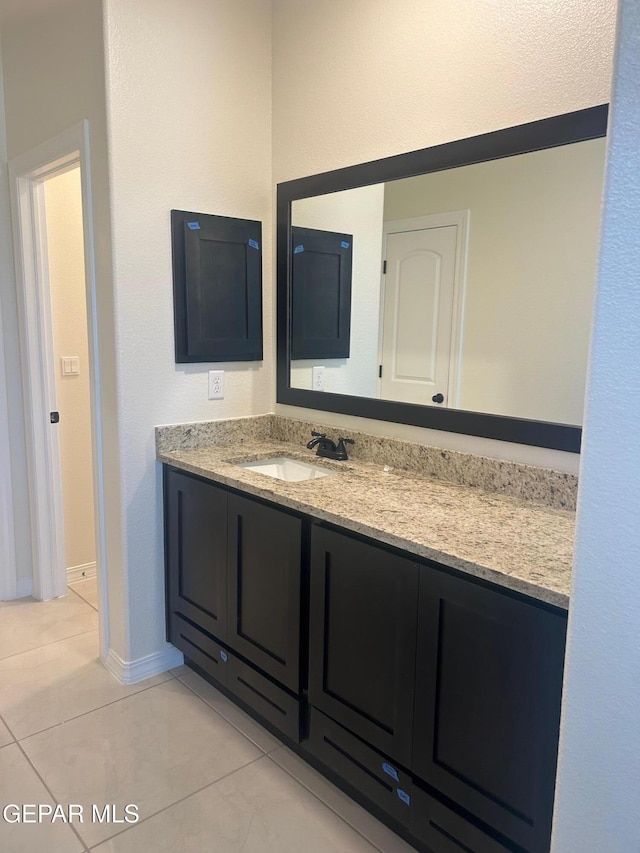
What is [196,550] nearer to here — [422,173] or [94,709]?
[94,709]

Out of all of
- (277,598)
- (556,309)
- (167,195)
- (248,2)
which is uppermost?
(248,2)

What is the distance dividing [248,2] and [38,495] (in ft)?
7.71

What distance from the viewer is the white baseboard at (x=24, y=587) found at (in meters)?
3.20

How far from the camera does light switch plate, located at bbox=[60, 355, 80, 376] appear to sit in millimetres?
3207

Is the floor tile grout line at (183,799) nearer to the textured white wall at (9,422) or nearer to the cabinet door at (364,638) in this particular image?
the cabinet door at (364,638)

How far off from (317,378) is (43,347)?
1327 millimetres

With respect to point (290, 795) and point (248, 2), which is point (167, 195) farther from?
point (290, 795)

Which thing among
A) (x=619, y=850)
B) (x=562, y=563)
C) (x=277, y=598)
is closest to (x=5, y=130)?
(x=277, y=598)

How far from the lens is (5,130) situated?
2.78m

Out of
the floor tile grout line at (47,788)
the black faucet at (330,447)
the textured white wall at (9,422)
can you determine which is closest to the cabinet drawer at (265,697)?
the floor tile grout line at (47,788)

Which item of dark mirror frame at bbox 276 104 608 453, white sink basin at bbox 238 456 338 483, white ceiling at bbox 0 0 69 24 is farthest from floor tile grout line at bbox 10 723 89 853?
white ceiling at bbox 0 0 69 24

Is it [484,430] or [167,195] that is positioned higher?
[167,195]

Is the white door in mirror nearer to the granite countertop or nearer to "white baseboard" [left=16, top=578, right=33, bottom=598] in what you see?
the granite countertop

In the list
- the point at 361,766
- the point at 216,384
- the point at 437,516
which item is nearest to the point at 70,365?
the point at 216,384
